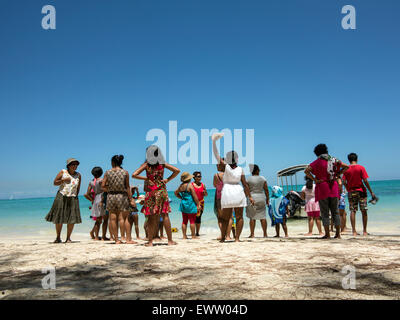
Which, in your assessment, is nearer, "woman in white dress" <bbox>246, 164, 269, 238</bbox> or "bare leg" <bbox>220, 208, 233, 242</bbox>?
"bare leg" <bbox>220, 208, 233, 242</bbox>

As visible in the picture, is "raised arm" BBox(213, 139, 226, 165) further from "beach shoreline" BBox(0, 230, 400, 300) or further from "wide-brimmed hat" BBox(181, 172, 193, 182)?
"wide-brimmed hat" BBox(181, 172, 193, 182)

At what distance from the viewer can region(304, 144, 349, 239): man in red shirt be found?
18.2 ft

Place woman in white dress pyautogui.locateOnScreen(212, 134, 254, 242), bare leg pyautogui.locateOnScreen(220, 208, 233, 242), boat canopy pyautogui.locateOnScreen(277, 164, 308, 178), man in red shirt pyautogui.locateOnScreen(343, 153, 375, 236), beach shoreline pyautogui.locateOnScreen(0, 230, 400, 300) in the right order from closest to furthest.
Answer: beach shoreline pyautogui.locateOnScreen(0, 230, 400, 300) < woman in white dress pyautogui.locateOnScreen(212, 134, 254, 242) < bare leg pyautogui.locateOnScreen(220, 208, 233, 242) < man in red shirt pyautogui.locateOnScreen(343, 153, 375, 236) < boat canopy pyautogui.locateOnScreen(277, 164, 308, 178)

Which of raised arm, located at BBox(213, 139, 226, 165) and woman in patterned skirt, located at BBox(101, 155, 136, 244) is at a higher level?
raised arm, located at BBox(213, 139, 226, 165)

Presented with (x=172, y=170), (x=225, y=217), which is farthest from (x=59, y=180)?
(x=225, y=217)

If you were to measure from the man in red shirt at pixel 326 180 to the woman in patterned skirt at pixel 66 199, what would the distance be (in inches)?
195

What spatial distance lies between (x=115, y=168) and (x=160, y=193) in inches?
51.9

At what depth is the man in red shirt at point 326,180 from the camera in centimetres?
554

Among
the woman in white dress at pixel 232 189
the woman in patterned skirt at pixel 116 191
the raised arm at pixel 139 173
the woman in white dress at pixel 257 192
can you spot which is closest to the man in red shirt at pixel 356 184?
the woman in white dress at pixel 257 192

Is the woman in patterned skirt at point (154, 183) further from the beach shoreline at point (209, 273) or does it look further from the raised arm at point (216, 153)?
the beach shoreline at point (209, 273)

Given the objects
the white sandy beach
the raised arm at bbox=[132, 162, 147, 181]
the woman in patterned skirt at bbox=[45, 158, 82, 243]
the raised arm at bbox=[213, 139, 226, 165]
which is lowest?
the white sandy beach

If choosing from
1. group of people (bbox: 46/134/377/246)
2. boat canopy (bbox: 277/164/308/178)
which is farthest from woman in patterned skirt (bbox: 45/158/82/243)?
boat canopy (bbox: 277/164/308/178)

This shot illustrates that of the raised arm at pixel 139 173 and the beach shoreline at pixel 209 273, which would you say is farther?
the raised arm at pixel 139 173
